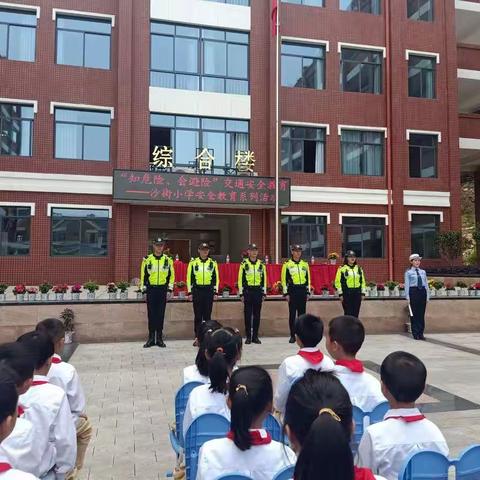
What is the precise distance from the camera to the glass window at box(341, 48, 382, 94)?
63.0 ft

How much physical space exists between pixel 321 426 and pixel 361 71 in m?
20.0

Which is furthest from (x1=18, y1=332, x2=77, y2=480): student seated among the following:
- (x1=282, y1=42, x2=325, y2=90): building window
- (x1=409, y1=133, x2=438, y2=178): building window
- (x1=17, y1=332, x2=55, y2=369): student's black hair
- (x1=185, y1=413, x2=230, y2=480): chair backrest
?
(x1=409, y1=133, x2=438, y2=178): building window

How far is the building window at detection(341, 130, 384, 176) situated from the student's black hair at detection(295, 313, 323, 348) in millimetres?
15936

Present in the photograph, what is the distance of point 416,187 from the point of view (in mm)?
19312

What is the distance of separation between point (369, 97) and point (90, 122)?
10.7 meters

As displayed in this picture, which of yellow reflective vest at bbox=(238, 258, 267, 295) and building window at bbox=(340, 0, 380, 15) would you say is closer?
yellow reflective vest at bbox=(238, 258, 267, 295)

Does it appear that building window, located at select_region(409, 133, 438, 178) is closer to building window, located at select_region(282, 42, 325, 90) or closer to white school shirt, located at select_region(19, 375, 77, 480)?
building window, located at select_region(282, 42, 325, 90)

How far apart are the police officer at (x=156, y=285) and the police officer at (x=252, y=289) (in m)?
1.43

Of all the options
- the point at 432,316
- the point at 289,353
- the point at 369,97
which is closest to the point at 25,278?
the point at 289,353

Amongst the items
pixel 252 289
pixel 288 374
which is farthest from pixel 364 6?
pixel 288 374

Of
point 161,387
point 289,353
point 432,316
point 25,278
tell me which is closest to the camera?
point 161,387

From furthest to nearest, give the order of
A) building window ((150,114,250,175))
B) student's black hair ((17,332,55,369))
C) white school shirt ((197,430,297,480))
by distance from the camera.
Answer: building window ((150,114,250,175)), student's black hair ((17,332,55,369)), white school shirt ((197,430,297,480))

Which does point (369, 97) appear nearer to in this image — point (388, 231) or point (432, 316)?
point (388, 231)

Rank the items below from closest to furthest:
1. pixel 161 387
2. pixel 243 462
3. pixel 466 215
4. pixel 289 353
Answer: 1. pixel 243 462
2. pixel 161 387
3. pixel 289 353
4. pixel 466 215
